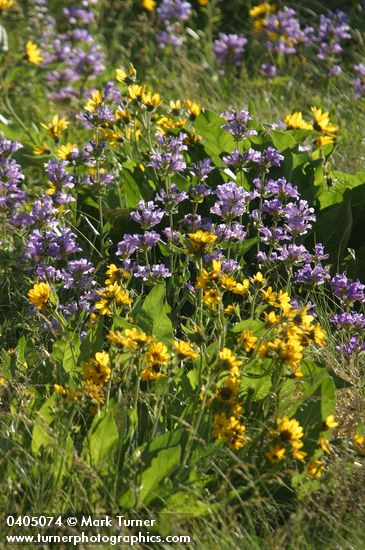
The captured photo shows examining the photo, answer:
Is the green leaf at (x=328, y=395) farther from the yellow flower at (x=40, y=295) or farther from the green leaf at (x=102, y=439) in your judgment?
the yellow flower at (x=40, y=295)

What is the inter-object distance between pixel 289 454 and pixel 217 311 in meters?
0.41

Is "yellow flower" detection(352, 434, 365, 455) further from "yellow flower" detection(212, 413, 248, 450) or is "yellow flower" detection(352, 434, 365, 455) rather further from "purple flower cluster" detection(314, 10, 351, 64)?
"purple flower cluster" detection(314, 10, 351, 64)

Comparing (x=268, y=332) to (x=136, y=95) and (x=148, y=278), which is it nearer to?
(x=148, y=278)

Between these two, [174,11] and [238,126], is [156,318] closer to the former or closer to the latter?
[238,126]

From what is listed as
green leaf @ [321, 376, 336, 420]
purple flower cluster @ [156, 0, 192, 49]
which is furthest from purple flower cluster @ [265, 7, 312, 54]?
green leaf @ [321, 376, 336, 420]

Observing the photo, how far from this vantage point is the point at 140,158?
3.60 metres

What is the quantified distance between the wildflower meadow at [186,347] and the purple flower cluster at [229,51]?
1.10 meters

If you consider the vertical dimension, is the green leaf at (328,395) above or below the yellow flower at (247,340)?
below

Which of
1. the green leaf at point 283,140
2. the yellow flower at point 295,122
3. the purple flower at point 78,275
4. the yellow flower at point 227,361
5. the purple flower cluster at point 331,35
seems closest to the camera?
the yellow flower at point 227,361

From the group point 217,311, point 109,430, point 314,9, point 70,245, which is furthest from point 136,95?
point 314,9

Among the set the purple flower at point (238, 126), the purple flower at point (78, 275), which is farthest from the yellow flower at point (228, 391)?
the purple flower at point (238, 126)

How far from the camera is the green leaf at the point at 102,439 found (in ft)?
7.48

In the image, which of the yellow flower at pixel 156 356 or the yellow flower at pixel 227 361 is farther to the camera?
the yellow flower at pixel 156 356

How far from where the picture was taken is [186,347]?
2.24m
